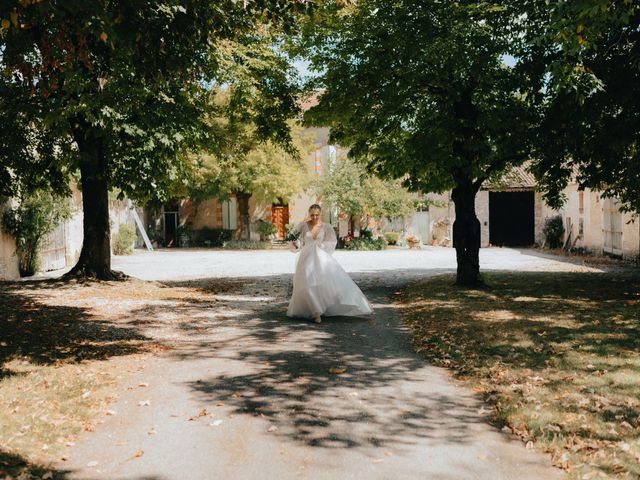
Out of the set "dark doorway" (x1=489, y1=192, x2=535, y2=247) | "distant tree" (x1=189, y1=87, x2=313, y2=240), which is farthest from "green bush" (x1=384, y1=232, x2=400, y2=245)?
"distant tree" (x1=189, y1=87, x2=313, y2=240)

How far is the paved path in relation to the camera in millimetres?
3783

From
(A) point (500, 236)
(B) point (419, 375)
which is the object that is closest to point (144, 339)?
(B) point (419, 375)

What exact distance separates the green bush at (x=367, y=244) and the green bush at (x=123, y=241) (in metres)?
11.2

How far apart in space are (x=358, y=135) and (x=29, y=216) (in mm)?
9469

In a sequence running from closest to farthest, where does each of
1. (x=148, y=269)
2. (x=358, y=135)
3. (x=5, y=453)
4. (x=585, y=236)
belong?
(x=5, y=453) → (x=358, y=135) → (x=148, y=269) → (x=585, y=236)

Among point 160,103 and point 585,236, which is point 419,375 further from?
point 585,236

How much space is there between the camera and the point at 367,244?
103 feet

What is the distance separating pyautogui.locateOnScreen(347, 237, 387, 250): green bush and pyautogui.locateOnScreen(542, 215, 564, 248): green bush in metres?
8.21

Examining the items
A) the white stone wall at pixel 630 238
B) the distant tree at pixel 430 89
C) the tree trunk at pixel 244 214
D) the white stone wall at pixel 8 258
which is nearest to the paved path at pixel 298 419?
the distant tree at pixel 430 89

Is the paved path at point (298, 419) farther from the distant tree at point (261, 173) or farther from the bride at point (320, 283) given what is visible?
the distant tree at point (261, 173)

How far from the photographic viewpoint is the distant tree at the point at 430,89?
10586 millimetres

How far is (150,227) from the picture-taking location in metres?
36.0

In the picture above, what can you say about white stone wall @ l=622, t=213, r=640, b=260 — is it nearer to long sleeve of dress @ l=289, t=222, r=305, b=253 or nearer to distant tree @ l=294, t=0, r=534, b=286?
distant tree @ l=294, t=0, r=534, b=286

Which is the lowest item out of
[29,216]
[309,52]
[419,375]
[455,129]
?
[419,375]
